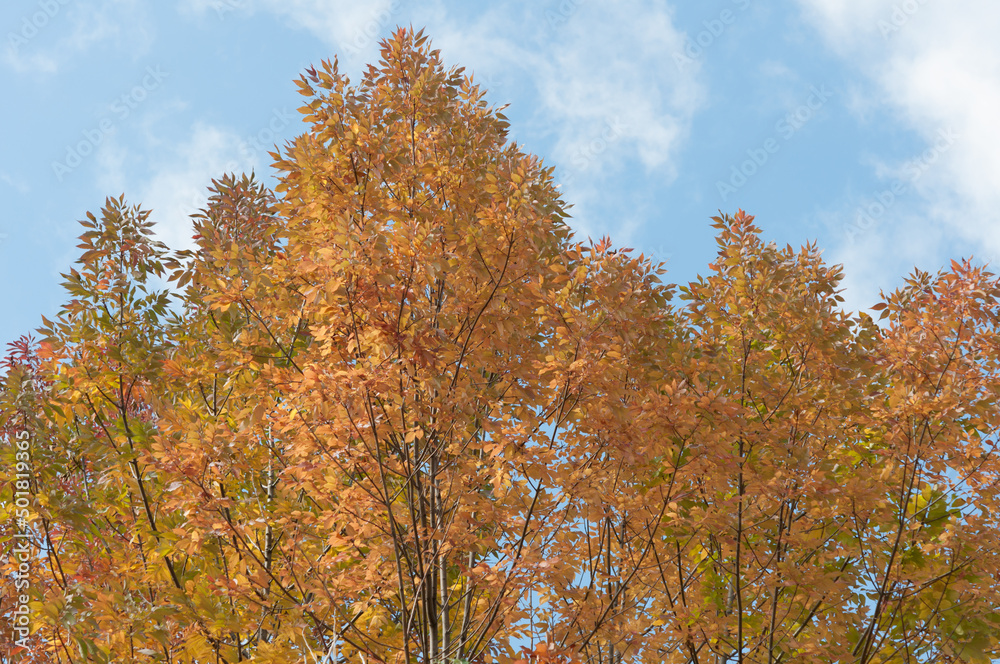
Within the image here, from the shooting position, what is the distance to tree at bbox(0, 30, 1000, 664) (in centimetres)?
445

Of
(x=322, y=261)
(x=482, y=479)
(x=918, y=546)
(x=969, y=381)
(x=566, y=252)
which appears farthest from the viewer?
(x=918, y=546)

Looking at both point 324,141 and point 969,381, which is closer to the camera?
point 324,141

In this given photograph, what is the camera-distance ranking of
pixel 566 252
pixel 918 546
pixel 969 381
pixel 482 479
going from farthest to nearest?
pixel 918 546
pixel 969 381
pixel 566 252
pixel 482 479

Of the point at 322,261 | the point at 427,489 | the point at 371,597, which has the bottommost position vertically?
the point at 371,597

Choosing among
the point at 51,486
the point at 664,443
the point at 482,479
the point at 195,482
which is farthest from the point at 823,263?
the point at 51,486

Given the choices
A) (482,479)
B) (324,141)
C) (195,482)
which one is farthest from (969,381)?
(195,482)

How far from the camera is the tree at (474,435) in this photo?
14.6ft

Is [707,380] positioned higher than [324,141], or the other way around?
[324,141]

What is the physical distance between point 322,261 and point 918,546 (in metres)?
5.02

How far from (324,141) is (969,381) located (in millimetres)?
4766

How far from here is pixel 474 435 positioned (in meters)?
A: 5.14

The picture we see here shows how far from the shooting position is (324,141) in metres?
4.80

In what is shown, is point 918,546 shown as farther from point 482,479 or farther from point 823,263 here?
point 482,479

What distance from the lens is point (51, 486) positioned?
577 cm
